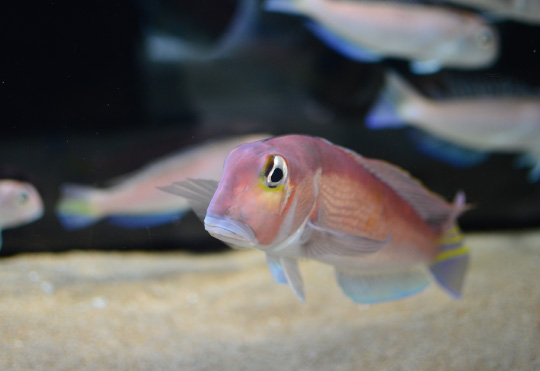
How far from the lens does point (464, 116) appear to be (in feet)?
9.21

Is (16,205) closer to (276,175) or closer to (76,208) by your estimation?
(76,208)

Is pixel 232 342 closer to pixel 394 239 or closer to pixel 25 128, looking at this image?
pixel 394 239

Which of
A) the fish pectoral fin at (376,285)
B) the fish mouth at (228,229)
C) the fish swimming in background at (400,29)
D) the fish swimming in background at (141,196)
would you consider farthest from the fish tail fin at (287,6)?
the fish mouth at (228,229)

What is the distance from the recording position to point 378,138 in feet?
9.14

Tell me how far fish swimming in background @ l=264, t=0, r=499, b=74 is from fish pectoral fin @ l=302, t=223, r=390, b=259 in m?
1.86

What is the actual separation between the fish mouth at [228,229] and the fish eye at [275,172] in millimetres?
120

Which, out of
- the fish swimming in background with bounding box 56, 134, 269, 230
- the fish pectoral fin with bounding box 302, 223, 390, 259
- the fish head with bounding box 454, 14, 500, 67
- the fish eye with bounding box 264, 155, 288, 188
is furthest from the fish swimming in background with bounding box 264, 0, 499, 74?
the fish eye with bounding box 264, 155, 288, 188

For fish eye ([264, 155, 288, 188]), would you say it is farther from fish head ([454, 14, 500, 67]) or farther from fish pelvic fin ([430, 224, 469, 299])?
fish head ([454, 14, 500, 67])

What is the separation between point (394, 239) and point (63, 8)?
174 centimetres

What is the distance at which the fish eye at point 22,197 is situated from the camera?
215cm

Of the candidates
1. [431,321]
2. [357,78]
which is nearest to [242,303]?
[431,321]

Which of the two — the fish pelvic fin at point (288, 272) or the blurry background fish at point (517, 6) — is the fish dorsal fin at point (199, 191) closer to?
the fish pelvic fin at point (288, 272)

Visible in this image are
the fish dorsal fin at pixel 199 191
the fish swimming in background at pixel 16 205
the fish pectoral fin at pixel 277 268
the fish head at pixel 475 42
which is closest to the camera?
the fish dorsal fin at pixel 199 191

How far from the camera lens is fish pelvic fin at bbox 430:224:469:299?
167 cm
